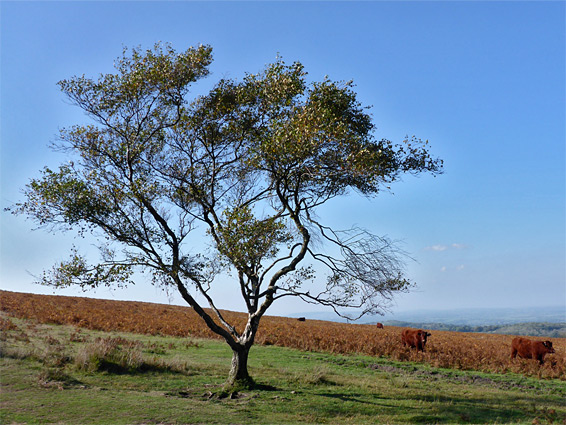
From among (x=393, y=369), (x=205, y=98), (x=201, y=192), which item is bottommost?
(x=393, y=369)

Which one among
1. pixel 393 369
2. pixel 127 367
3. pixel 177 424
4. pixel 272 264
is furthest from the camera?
pixel 393 369

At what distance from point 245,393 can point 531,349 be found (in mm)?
21636

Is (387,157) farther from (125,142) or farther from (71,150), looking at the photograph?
(71,150)

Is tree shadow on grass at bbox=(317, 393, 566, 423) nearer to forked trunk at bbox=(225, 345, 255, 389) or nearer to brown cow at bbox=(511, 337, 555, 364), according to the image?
forked trunk at bbox=(225, 345, 255, 389)

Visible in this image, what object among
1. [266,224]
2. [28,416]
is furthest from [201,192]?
[28,416]

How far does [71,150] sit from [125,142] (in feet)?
7.39

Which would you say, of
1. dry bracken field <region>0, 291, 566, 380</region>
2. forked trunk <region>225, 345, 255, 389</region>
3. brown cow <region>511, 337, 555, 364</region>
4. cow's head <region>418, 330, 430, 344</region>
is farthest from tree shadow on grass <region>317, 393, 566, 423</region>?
cow's head <region>418, 330, 430, 344</region>

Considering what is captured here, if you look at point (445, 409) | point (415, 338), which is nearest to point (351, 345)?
point (415, 338)

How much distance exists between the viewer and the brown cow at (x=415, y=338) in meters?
30.8

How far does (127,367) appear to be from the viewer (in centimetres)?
1886

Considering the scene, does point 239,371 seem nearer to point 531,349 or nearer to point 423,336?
point 423,336

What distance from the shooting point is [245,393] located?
15922 mm

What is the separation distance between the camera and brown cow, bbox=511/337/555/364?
2753 centimetres

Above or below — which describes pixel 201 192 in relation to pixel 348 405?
above
